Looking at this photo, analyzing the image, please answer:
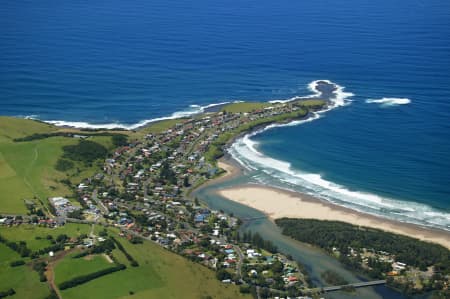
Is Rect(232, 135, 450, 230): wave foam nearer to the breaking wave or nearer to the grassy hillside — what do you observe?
the breaking wave

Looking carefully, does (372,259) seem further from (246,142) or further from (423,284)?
(246,142)

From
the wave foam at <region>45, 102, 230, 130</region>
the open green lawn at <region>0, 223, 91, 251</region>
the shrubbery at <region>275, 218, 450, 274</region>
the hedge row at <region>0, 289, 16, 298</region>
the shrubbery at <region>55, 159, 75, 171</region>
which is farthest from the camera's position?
the wave foam at <region>45, 102, 230, 130</region>

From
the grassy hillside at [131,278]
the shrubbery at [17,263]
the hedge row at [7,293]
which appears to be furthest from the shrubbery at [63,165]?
the hedge row at [7,293]

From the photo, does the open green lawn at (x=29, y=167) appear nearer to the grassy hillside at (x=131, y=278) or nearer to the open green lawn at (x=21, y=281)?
the open green lawn at (x=21, y=281)

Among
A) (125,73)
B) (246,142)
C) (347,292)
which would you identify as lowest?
(347,292)

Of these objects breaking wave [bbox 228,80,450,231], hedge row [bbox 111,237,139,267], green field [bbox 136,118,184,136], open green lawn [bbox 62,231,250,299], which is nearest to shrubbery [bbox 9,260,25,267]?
open green lawn [bbox 62,231,250,299]

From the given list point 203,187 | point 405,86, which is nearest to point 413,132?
point 405,86
